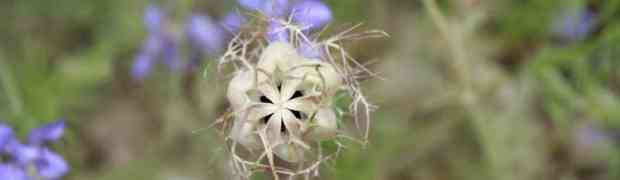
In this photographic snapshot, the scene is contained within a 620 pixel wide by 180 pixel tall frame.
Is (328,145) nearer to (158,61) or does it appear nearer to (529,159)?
(158,61)

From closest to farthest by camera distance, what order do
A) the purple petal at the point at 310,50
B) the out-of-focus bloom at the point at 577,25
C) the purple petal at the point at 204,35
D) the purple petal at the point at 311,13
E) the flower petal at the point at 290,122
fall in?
Result: the flower petal at the point at 290,122 → the purple petal at the point at 310,50 → the purple petal at the point at 311,13 → the purple petal at the point at 204,35 → the out-of-focus bloom at the point at 577,25

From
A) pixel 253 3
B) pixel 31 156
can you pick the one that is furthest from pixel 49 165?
pixel 253 3

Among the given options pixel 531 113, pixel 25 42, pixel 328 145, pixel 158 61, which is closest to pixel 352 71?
pixel 328 145

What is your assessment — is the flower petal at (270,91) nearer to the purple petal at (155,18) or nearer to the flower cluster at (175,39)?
the flower cluster at (175,39)

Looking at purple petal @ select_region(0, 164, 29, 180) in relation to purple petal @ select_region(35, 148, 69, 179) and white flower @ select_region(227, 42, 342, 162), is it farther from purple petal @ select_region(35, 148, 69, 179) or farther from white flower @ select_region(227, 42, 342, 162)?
white flower @ select_region(227, 42, 342, 162)

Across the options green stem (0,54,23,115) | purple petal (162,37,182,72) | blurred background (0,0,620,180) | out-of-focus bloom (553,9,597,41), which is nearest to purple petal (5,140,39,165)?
green stem (0,54,23,115)

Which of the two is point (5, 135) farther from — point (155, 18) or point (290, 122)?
point (290, 122)

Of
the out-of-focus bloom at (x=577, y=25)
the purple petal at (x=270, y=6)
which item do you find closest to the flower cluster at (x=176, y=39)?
the purple petal at (x=270, y=6)
